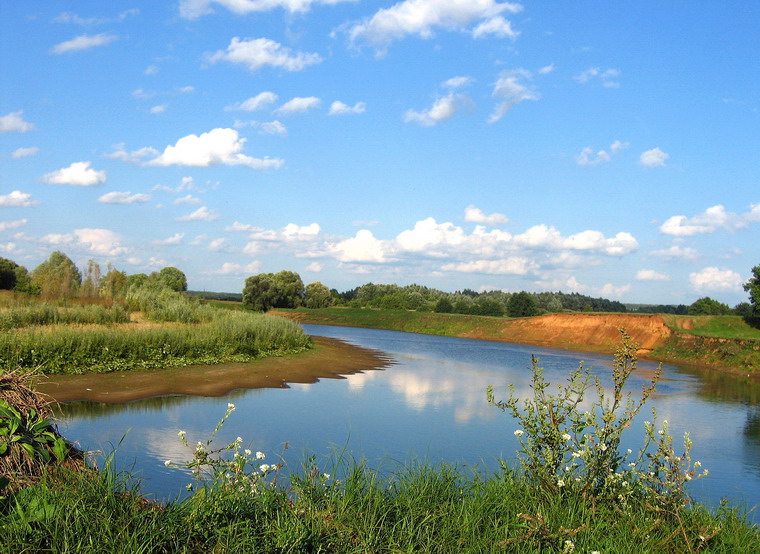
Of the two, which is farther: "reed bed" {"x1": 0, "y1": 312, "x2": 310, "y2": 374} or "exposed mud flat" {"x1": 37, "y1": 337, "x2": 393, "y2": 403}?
"reed bed" {"x1": 0, "y1": 312, "x2": 310, "y2": 374}

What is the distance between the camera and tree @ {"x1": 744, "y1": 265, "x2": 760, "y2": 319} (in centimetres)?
3519

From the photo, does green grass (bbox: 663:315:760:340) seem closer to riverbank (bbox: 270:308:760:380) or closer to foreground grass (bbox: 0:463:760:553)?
riverbank (bbox: 270:308:760:380)

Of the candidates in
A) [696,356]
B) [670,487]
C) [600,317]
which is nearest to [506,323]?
[600,317]

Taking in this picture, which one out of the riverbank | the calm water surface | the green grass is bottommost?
the calm water surface

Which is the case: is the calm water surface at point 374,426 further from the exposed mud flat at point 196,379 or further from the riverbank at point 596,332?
the riverbank at point 596,332

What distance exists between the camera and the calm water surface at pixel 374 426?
900 centimetres

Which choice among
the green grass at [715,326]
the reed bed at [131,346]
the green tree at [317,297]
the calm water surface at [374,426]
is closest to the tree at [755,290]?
the green grass at [715,326]

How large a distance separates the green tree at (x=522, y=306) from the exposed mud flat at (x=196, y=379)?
39247 mm

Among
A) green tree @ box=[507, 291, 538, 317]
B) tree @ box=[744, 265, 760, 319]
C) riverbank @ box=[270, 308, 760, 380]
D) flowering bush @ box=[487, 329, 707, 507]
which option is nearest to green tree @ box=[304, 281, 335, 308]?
riverbank @ box=[270, 308, 760, 380]

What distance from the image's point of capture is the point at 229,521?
13.7ft

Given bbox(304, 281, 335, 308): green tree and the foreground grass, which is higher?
bbox(304, 281, 335, 308): green tree

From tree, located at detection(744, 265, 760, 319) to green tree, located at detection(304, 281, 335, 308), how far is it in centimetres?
5398

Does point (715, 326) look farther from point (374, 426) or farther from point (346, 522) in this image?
point (346, 522)

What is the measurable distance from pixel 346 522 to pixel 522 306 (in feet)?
192
